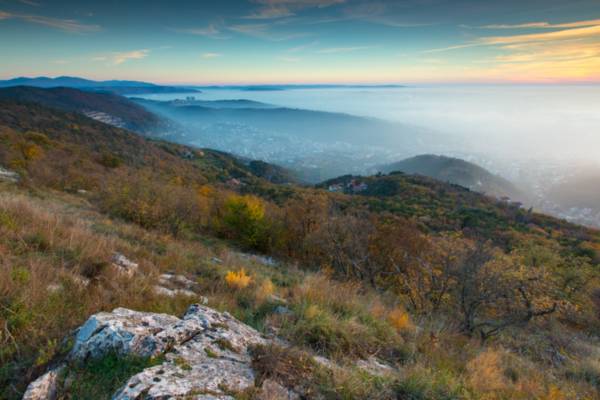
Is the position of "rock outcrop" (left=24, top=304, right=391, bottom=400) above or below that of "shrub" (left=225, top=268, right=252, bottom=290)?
above

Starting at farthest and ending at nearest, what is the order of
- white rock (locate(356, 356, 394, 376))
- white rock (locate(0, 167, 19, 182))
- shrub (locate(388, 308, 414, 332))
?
white rock (locate(0, 167, 19, 182)), shrub (locate(388, 308, 414, 332)), white rock (locate(356, 356, 394, 376))

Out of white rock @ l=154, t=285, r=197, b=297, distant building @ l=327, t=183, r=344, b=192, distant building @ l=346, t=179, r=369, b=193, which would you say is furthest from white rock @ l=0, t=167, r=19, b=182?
distant building @ l=327, t=183, r=344, b=192

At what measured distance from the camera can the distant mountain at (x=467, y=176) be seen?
5522 inches

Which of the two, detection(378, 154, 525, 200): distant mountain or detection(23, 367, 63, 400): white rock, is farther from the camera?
detection(378, 154, 525, 200): distant mountain

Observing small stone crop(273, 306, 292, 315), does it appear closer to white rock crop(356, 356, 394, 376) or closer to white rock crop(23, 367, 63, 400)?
white rock crop(356, 356, 394, 376)

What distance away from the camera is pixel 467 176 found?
150 meters

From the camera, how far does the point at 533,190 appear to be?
508 ft

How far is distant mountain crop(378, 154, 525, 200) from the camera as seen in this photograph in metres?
140

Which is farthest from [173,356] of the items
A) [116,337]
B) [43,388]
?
[43,388]

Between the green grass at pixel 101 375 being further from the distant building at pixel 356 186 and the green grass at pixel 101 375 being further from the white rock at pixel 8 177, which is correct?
the distant building at pixel 356 186

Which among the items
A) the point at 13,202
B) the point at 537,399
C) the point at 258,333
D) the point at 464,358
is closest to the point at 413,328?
the point at 464,358

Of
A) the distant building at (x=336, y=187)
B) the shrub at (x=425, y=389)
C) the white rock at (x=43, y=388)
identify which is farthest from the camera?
the distant building at (x=336, y=187)

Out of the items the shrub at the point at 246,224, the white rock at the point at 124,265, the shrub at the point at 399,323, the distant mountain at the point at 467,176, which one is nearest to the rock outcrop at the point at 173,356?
the white rock at the point at 124,265

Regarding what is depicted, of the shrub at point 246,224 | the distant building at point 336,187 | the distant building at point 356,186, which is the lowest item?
the distant building at point 336,187
